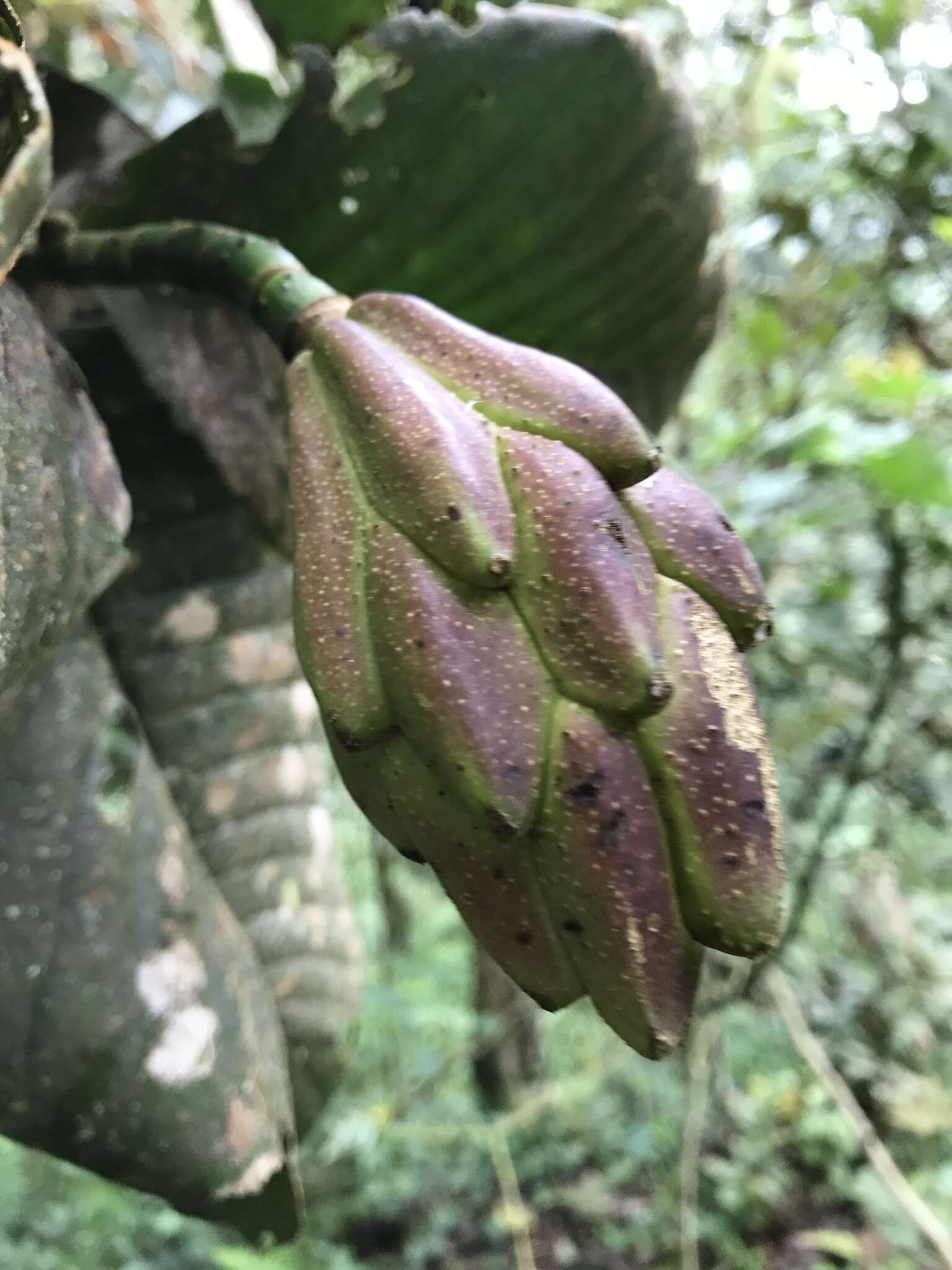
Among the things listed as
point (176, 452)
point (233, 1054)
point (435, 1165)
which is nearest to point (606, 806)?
point (233, 1054)

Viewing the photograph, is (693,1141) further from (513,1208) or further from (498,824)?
(498,824)

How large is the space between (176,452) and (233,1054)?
33cm

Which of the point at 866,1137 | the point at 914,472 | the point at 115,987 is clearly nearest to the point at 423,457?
the point at 115,987

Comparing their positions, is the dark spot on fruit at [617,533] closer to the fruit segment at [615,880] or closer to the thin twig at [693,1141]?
the fruit segment at [615,880]

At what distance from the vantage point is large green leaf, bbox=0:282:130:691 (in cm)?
30

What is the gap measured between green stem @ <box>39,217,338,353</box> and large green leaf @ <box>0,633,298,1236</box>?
0.60 feet

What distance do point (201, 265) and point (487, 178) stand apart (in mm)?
191

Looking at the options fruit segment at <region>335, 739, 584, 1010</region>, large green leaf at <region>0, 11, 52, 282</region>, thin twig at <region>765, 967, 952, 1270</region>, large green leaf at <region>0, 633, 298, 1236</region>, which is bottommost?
thin twig at <region>765, 967, 952, 1270</region>

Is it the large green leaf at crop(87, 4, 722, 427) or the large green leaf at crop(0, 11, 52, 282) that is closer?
the large green leaf at crop(0, 11, 52, 282)

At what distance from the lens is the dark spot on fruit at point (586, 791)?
0.79ft

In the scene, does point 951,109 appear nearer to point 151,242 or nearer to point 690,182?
point 690,182

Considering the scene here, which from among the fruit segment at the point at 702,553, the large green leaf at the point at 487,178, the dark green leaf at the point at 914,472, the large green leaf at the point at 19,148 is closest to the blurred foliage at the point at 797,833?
the dark green leaf at the point at 914,472

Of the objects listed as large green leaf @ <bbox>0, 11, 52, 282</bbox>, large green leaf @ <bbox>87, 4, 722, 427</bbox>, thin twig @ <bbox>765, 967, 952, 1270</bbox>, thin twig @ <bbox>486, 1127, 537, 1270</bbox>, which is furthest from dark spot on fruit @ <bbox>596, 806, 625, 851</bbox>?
thin twig @ <bbox>486, 1127, 537, 1270</bbox>

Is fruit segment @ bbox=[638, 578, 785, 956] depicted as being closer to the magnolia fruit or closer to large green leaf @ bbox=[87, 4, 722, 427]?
the magnolia fruit
